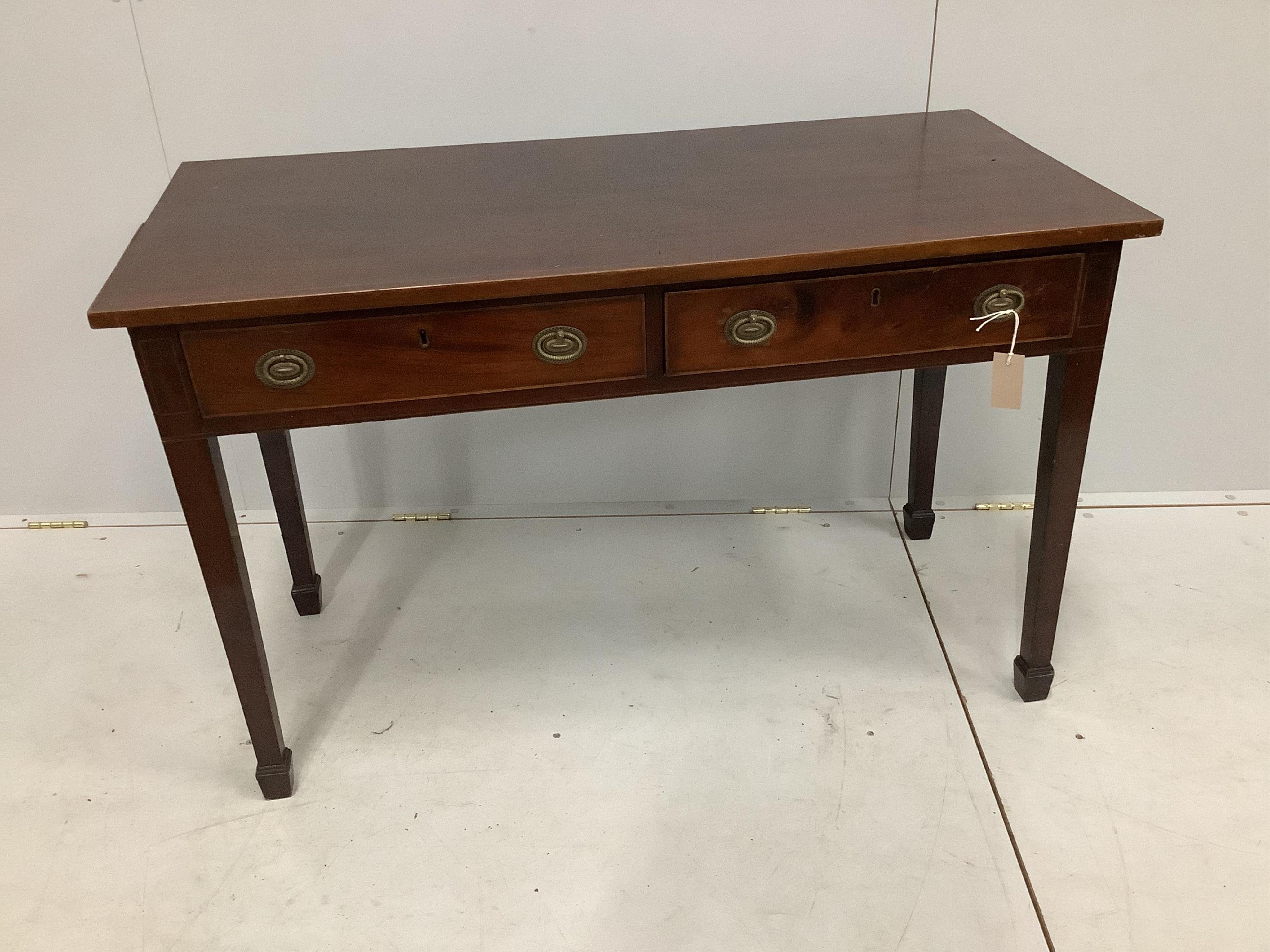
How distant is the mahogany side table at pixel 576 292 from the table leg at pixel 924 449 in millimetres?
471

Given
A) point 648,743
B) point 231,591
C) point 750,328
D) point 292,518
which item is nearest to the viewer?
point 750,328

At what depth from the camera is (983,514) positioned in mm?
2322

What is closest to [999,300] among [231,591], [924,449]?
[924,449]

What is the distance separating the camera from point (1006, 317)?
1.43 meters

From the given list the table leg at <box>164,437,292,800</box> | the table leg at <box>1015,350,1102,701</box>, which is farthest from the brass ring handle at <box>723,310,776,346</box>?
the table leg at <box>164,437,292,800</box>

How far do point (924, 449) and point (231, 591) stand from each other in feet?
4.53

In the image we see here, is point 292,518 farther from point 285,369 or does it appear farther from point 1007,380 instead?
point 1007,380

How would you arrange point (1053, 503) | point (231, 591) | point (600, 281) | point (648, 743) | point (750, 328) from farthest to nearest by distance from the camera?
point (648, 743) → point (1053, 503) → point (231, 591) → point (750, 328) → point (600, 281)

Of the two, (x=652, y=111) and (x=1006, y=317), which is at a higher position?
(x=652, y=111)

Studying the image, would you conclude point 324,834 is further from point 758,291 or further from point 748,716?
point 758,291

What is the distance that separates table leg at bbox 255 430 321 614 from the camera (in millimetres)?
1878

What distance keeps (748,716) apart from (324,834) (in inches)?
28.4

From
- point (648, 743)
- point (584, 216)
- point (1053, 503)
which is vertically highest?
point (584, 216)

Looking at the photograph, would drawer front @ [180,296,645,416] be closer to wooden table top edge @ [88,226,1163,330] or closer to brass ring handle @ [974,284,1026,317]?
wooden table top edge @ [88,226,1163,330]
